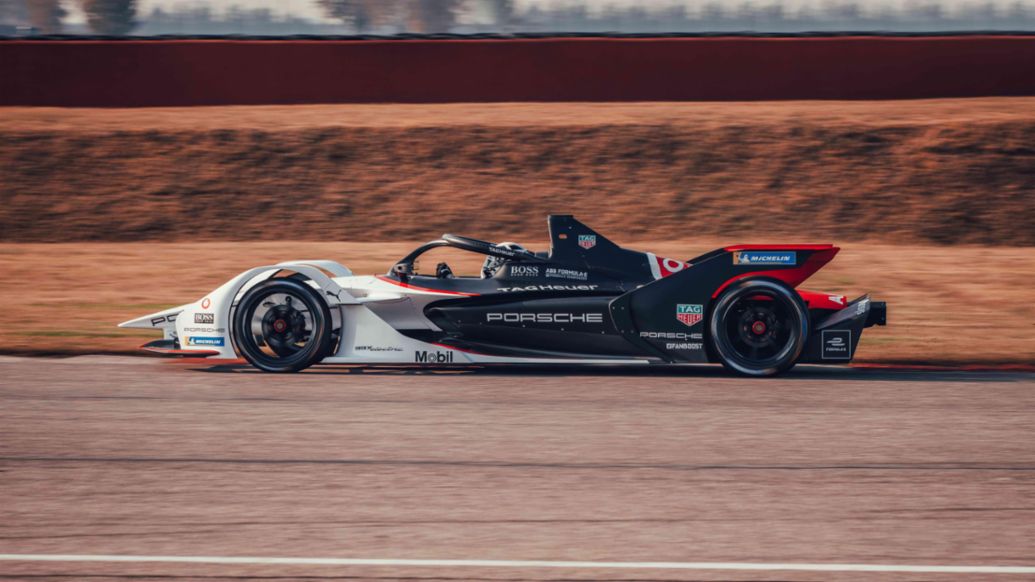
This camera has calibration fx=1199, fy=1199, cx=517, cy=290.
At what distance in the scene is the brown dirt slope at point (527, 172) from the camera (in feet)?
55.2

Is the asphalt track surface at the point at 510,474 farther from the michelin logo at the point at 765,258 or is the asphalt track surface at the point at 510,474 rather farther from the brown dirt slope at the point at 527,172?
the brown dirt slope at the point at 527,172

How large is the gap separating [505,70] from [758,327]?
13.0m

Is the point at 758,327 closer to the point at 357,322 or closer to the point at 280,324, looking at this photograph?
the point at 357,322

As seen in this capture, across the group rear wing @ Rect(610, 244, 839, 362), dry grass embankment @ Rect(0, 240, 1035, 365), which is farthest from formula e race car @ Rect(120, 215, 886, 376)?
dry grass embankment @ Rect(0, 240, 1035, 365)

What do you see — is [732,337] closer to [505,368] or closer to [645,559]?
[505,368]

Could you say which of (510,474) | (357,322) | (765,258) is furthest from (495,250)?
(510,474)

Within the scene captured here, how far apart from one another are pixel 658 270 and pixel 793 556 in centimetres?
450

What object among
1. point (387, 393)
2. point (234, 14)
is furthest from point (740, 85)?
point (387, 393)

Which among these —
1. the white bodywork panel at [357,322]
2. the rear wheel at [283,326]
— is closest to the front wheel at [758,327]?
the white bodywork panel at [357,322]

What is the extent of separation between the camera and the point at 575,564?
4656mm

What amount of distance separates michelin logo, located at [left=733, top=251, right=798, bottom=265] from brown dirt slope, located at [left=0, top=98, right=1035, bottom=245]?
25.1 ft

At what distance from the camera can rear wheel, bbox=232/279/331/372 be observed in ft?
28.7

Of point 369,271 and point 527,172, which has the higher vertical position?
point 527,172

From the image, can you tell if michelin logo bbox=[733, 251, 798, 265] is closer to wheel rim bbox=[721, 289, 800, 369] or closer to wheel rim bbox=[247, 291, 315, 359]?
wheel rim bbox=[721, 289, 800, 369]
